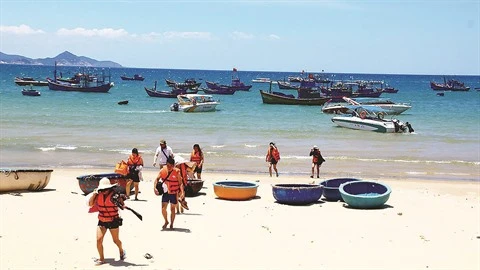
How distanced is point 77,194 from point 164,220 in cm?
461

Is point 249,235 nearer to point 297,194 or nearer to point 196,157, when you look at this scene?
point 297,194

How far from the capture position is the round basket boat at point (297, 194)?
668 inches

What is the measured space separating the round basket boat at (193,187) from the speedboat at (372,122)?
2591 centimetres

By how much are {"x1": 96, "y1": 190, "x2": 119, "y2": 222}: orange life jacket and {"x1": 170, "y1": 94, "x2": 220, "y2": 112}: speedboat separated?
157 feet

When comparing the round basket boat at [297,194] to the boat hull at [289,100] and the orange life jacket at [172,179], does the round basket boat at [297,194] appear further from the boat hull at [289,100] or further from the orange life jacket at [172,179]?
the boat hull at [289,100]

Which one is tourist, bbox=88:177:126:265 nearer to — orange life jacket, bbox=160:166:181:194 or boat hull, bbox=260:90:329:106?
orange life jacket, bbox=160:166:181:194

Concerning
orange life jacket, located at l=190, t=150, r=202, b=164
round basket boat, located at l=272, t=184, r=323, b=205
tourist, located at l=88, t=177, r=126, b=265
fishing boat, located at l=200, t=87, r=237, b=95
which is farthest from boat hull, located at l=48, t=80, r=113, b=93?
tourist, located at l=88, t=177, r=126, b=265

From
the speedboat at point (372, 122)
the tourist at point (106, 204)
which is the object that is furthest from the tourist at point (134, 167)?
the speedboat at point (372, 122)

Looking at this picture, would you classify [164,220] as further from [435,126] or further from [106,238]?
[435,126]

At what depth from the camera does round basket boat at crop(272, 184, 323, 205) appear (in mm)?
16969

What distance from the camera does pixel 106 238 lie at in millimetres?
12477

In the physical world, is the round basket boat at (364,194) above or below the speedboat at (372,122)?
above

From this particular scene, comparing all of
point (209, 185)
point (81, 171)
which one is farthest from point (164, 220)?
point (81, 171)

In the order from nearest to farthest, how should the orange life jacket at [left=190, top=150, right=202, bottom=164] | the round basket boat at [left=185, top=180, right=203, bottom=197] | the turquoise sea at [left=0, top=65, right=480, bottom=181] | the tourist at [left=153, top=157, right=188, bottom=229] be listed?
the tourist at [left=153, top=157, right=188, bottom=229]
the round basket boat at [left=185, top=180, right=203, bottom=197]
the orange life jacket at [left=190, top=150, right=202, bottom=164]
the turquoise sea at [left=0, top=65, right=480, bottom=181]
